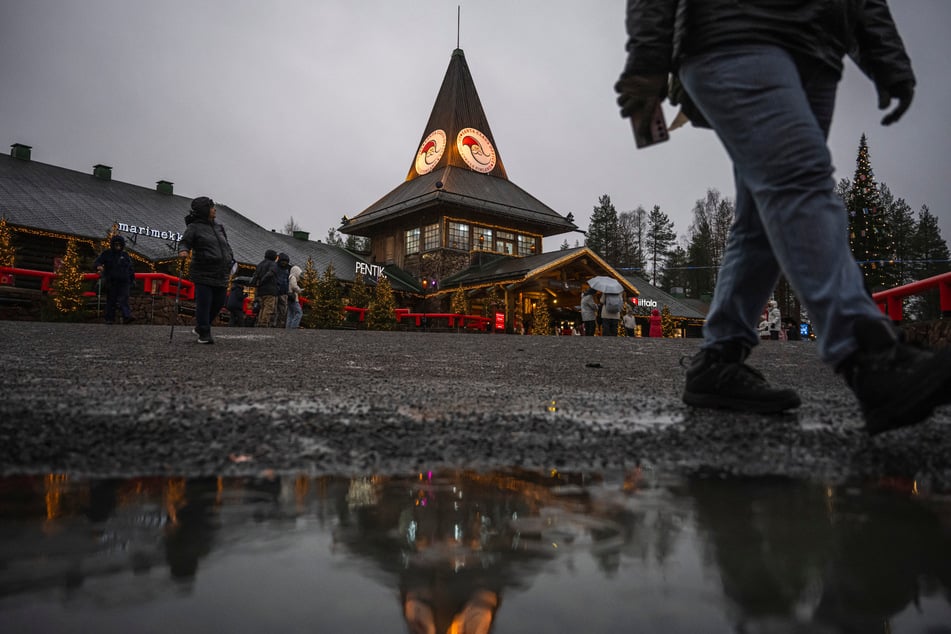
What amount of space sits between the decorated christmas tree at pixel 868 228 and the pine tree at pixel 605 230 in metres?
23.4

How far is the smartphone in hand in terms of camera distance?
197 cm

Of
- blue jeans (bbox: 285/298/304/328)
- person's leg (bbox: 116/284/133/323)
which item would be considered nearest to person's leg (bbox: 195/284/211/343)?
person's leg (bbox: 116/284/133/323)

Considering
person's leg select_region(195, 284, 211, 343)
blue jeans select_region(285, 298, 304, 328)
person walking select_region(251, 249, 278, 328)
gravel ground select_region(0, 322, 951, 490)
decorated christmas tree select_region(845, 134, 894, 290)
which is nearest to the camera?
gravel ground select_region(0, 322, 951, 490)

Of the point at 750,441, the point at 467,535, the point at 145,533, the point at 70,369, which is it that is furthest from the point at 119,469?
the point at 70,369

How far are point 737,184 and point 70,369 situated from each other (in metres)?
2.99

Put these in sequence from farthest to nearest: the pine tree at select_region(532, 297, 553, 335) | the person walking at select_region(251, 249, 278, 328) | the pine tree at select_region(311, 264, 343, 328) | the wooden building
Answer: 1. the wooden building
2. the pine tree at select_region(532, 297, 553, 335)
3. the pine tree at select_region(311, 264, 343, 328)
4. the person walking at select_region(251, 249, 278, 328)

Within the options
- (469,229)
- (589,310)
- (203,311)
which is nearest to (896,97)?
(203,311)

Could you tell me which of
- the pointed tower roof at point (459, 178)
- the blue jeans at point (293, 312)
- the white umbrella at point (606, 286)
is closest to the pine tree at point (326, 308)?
the blue jeans at point (293, 312)

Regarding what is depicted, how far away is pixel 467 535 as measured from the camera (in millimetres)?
770

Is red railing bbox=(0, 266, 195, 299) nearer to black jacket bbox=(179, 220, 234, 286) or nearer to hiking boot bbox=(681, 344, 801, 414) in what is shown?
black jacket bbox=(179, 220, 234, 286)

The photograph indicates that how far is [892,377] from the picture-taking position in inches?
52.6

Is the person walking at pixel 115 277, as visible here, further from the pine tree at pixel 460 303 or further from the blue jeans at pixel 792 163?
the blue jeans at pixel 792 163

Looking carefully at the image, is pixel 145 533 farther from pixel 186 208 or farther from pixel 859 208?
pixel 859 208

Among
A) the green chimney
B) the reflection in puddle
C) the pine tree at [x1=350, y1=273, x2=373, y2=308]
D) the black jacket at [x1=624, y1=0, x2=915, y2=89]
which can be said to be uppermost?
the green chimney
